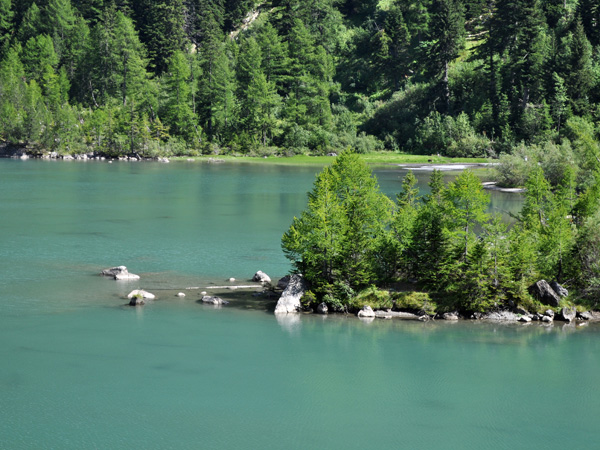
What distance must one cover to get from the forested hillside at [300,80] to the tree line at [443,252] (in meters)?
89.0

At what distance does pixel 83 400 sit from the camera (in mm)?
30594

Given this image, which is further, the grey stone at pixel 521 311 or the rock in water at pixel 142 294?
the rock in water at pixel 142 294

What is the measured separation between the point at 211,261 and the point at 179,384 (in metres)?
23.8

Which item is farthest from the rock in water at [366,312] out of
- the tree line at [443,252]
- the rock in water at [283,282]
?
the rock in water at [283,282]

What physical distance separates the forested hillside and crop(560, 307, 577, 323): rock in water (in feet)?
300

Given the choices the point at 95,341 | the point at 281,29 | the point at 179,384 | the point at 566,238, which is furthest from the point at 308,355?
the point at 281,29

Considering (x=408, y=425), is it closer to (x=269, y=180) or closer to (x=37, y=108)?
(x=269, y=180)

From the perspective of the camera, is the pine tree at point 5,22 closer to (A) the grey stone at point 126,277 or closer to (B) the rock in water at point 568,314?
(A) the grey stone at point 126,277

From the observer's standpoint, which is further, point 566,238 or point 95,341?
point 566,238

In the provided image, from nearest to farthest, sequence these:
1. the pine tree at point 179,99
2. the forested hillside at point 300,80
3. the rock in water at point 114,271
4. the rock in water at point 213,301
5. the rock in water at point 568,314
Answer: the rock in water at point 568,314
the rock in water at point 213,301
the rock in water at point 114,271
the forested hillside at point 300,80
the pine tree at point 179,99

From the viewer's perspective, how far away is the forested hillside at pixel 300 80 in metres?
140

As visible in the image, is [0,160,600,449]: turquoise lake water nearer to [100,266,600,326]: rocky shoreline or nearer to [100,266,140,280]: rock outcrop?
[100,266,600,326]: rocky shoreline

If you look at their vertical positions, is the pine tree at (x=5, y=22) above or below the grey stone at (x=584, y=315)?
above

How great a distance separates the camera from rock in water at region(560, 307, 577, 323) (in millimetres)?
40375
